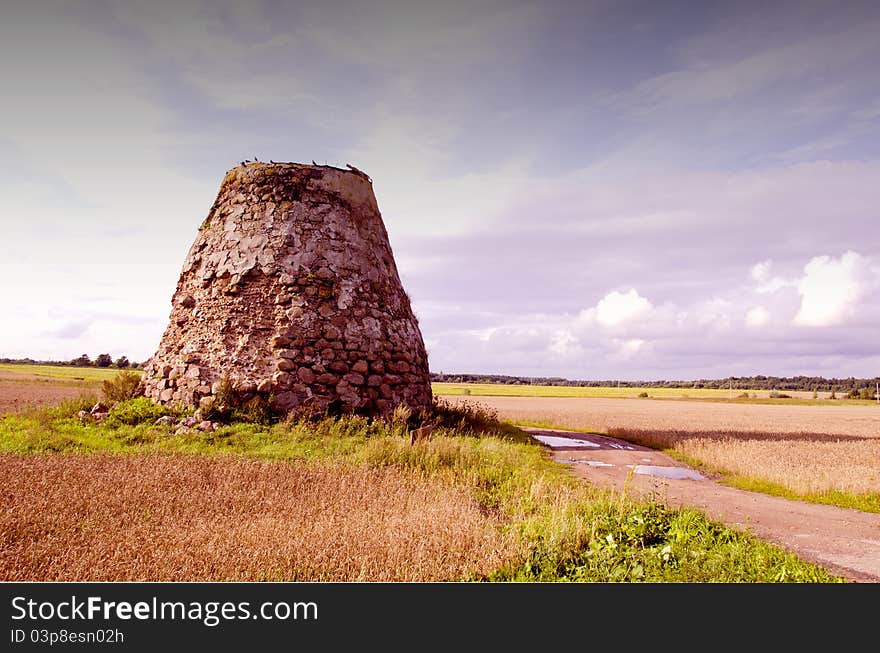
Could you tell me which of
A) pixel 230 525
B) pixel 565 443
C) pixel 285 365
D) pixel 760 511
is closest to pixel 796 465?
pixel 760 511

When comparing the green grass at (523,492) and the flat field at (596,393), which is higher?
the green grass at (523,492)

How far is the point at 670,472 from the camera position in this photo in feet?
38.8

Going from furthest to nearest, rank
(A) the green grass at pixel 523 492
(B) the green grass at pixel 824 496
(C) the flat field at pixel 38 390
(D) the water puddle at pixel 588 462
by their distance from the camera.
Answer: (C) the flat field at pixel 38 390 < (D) the water puddle at pixel 588 462 < (B) the green grass at pixel 824 496 < (A) the green grass at pixel 523 492

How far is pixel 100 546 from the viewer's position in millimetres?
4492

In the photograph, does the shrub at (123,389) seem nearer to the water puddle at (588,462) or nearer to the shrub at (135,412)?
the shrub at (135,412)

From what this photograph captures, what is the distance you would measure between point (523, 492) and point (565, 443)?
28.5 feet

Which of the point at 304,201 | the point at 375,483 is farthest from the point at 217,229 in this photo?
the point at 375,483

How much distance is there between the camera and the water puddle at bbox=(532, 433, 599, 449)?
1510 centimetres

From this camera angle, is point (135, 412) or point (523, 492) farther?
point (135, 412)

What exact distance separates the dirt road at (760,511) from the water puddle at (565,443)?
1.02 m

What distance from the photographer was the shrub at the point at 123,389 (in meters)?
12.4

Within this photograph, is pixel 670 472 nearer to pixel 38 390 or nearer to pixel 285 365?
pixel 285 365

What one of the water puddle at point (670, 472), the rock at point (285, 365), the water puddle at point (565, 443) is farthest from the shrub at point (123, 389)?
the water puddle at point (670, 472)
